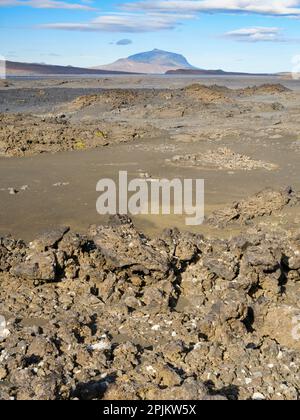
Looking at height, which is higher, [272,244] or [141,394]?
[272,244]

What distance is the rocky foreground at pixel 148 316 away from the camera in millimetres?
4125

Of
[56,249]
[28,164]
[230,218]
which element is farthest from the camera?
[28,164]

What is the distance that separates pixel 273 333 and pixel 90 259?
2402 mm

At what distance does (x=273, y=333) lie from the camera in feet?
17.3

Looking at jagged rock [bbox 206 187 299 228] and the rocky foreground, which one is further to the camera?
jagged rock [bbox 206 187 299 228]

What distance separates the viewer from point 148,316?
5.55m

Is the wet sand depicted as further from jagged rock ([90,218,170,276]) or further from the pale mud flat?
jagged rock ([90,218,170,276])

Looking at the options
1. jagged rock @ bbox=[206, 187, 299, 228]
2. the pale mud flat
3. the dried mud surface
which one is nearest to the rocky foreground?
the dried mud surface

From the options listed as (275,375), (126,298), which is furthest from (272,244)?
(275,375)

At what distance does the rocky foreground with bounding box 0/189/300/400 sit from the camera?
412 centimetres

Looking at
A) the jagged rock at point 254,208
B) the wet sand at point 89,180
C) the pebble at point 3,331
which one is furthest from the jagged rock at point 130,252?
the jagged rock at point 254,208

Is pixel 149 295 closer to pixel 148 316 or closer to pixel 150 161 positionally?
pixel 148 316

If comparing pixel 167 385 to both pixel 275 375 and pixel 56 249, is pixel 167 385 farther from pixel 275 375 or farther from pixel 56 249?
pixel 56 249
